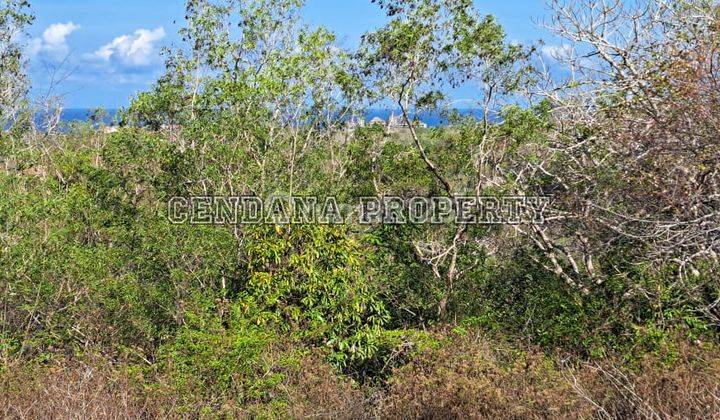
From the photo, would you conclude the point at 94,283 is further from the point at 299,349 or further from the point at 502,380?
the point at 502,380

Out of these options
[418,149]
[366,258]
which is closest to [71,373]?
[366,258]

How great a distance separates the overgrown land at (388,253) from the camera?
5.43 metres

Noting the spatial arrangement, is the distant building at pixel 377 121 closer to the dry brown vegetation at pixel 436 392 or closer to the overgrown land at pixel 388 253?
the overgrown land at pixel 388 253

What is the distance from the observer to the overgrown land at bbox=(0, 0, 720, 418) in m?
5.43

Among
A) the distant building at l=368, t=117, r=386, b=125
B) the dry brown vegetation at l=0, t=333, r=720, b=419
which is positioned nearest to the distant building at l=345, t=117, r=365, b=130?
the distant building at l=368, t=117, r=386, b=125

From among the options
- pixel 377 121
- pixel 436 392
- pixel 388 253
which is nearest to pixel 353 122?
pixel 377 121

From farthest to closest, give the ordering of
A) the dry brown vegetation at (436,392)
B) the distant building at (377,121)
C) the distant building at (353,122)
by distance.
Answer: the distant building at (353,122), the distant building at (377,121), the dry brown vegetation at (436,392)

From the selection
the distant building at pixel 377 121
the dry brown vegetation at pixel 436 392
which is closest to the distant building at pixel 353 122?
the distant building at pixel 377 121

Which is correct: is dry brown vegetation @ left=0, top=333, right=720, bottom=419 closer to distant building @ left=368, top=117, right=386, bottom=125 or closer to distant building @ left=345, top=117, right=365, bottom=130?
distant building @ left=368, top=117, right=386, bottom=125

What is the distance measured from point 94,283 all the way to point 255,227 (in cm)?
158

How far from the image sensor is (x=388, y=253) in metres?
8.20

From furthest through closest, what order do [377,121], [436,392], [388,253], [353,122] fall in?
[353,122] < [377,121] < [388,253] < [436,392]

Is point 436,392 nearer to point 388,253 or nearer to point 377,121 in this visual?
Result: point 388,253

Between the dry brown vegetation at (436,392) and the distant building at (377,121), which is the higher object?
the distant building at (377,121)
